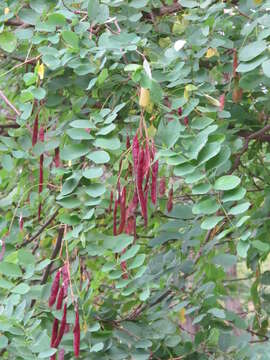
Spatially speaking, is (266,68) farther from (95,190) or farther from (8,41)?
(8,41)

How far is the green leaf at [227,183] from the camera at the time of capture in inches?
42.2

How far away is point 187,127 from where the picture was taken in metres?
1.19

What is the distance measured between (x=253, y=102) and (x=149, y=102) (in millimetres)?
611

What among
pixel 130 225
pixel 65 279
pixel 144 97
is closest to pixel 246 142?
pixel 130 225

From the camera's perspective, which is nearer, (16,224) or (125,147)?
(125,147)

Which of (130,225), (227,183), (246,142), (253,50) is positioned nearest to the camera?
(227,183)

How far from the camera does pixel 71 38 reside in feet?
4.09

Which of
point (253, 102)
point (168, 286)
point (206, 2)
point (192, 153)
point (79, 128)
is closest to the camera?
point (192, 153)

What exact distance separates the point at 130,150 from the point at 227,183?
0.77ft

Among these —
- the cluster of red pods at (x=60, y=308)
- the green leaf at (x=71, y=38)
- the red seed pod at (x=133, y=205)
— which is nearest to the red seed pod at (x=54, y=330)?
the cluster of red pods at (x=60, y=308)

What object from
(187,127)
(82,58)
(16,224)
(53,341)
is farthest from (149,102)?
(16,224)

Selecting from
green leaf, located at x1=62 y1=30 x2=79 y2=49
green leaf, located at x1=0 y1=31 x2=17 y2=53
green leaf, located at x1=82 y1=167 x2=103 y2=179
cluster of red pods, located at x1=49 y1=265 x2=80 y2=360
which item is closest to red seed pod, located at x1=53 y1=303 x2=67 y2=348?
cluster of red pods, located at x1=49 y1=265 x2=80 y2=360

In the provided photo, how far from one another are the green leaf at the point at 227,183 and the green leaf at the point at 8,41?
591 mm

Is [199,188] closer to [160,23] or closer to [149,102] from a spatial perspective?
[149,102]
